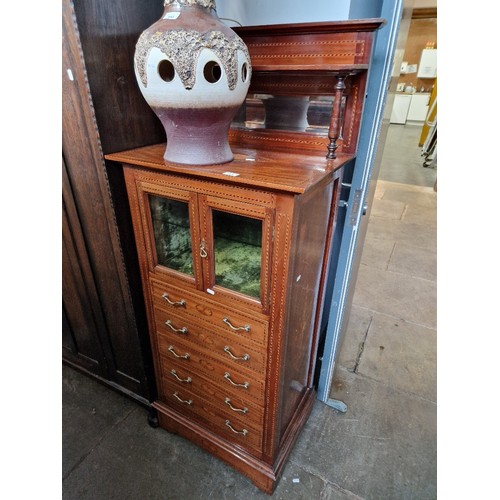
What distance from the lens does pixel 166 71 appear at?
0.83 metres

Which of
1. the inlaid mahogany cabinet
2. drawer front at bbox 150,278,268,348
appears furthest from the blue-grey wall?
drawer front at bbox 150,278,268,348

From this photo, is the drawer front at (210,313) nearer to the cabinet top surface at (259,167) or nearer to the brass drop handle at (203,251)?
the brass drop handle at (203,251)

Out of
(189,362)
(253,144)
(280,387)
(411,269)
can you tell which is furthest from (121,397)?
(411,269)

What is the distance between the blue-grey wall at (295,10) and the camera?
37.9 inches

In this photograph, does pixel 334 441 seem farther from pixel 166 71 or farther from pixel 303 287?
pixel 166 71

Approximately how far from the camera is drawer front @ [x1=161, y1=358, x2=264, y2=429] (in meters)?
1.15

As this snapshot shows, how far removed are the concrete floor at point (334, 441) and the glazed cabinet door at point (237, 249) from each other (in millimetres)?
867

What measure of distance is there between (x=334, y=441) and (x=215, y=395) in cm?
65

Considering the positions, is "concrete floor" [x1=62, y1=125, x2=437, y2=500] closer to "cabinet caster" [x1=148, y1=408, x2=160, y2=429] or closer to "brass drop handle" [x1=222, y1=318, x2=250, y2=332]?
"cabinet caster" [x1=148, y1=408, x2=160, y2=429]

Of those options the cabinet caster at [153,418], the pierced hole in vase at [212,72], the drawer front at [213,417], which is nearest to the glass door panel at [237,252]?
the pierced hole in vase at [212,72]

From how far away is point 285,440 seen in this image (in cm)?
131

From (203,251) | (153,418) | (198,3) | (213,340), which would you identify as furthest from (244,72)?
(153,418)

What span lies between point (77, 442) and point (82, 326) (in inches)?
19.9

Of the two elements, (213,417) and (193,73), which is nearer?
(193,73)
